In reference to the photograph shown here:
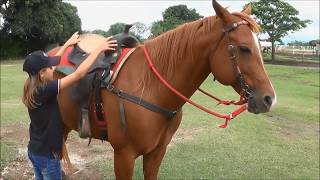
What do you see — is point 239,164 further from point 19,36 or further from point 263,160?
point 19,36

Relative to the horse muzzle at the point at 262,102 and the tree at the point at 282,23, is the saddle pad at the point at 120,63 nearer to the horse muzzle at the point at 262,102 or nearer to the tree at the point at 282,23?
the horse muzzle at the point at 262,102

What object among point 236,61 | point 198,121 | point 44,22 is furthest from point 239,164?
point 44,22

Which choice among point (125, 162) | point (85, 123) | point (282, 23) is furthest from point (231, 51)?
point (282, 23)

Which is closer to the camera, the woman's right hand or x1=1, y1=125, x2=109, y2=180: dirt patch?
the woman's right hand

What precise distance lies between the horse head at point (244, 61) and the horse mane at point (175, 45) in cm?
7

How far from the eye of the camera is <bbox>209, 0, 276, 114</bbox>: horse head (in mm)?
2820

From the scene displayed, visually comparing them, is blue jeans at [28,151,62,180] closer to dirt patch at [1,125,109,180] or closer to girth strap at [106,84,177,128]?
girth strap at [106,84,177,128]

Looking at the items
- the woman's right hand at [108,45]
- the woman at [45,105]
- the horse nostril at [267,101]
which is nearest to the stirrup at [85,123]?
the woman at [45,105]

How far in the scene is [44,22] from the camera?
104ft

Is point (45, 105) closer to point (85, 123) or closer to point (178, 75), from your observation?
point (85, 123)

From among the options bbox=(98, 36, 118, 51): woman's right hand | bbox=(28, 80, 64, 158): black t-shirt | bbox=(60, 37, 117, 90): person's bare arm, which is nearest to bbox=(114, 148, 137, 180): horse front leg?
bbox=(28, 80, 64, 158): black t-shirt

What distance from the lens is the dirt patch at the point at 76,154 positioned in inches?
215

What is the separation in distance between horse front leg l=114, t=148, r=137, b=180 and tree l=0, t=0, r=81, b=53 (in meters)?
28.7

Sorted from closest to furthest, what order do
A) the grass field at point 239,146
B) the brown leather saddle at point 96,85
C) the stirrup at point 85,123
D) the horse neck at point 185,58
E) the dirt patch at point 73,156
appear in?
the horse neck at point 185,58
the brown leather saddle at point 96,85
the stirrup at point 85,123
the dirt patch at point 73,156
the grass field at point 239,146
